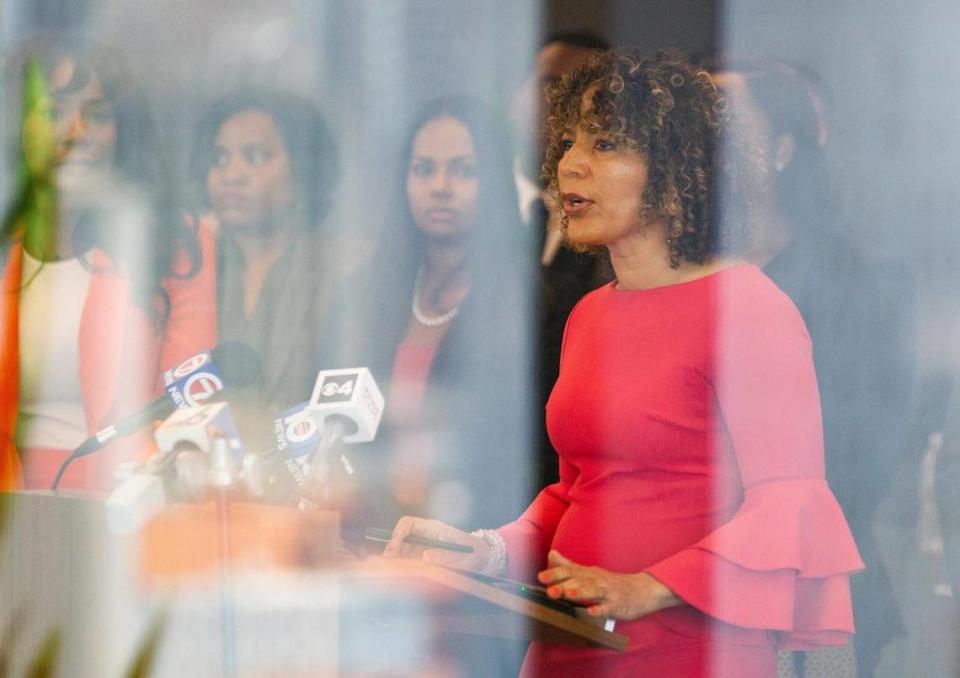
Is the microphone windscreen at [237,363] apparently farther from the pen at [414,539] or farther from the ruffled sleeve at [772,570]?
the ruffled sleeve at [772,570]

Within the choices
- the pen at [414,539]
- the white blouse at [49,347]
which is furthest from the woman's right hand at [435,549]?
the white blouse at [49,347]

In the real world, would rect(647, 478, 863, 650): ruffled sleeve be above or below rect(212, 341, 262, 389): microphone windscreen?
below

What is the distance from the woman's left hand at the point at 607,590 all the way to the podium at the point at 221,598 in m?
0.05

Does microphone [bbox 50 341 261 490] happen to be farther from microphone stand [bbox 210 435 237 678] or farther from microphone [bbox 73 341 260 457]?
microphone stand [bbox 210 435 237 678]

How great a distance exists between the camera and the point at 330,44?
2.35 m

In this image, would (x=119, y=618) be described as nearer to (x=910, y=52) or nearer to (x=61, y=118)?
(x=61, y=118)

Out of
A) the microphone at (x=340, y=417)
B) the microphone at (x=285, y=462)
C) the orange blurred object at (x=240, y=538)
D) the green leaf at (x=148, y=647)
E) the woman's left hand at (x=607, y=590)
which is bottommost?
the green leaf at (x=148, y=647)

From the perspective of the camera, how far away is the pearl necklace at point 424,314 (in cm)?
222

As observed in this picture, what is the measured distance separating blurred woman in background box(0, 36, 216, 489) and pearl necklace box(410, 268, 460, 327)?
15.8 inches

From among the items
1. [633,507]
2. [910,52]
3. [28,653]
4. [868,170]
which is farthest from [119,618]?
[910,52]

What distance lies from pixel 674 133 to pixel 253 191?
2.87ft

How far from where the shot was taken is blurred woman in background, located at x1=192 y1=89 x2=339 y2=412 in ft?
7.61

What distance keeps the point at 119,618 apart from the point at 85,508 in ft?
0.50

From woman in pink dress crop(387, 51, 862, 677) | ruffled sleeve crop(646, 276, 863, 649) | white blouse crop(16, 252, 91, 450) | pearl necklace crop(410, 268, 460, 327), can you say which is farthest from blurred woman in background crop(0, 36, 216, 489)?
ruffled sleeve crop(646, 276, 863, 649)
